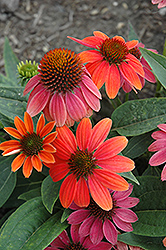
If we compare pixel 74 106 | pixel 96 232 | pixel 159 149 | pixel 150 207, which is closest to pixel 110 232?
pixel 96 232

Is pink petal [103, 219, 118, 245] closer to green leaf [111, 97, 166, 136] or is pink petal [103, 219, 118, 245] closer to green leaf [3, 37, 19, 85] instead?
green leaf [111, 97, 166, 136]

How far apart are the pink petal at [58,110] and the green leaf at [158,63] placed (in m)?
0.29

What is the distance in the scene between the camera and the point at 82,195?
730mm

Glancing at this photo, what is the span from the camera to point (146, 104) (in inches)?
36.1

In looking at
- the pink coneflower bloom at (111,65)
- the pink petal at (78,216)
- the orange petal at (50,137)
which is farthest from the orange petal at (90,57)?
the pink petal at (78,216)

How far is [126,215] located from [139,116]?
317mm

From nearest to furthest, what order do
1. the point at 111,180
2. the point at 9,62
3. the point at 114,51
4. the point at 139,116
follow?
the point at 111,180 < the point at 114,51 < the point at 139,116 < the point at 9,62

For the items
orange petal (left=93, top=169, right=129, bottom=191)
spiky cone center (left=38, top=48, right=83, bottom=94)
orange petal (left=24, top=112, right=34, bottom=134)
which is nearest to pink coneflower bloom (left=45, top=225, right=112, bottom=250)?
orange petal (left=93, top=169, right=129, bottom=191)

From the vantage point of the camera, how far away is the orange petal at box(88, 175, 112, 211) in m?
0.70

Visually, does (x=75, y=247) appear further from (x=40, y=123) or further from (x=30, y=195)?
(x=40, y=123)

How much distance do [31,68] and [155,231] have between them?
68cm

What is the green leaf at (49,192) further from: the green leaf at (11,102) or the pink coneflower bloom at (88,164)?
the green leaf at (11,102)

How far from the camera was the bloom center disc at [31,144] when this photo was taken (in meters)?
0.77

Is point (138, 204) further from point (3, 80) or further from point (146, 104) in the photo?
point (3, 80)
